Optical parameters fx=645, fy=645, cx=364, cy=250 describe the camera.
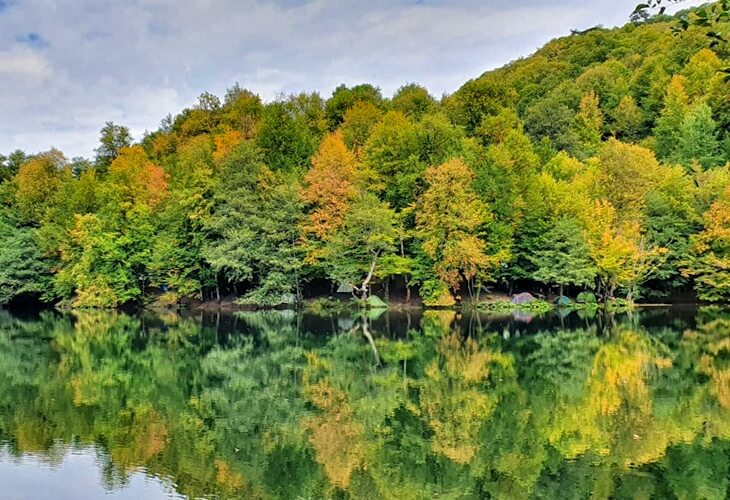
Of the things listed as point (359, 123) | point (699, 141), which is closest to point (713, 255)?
point (699, 141)

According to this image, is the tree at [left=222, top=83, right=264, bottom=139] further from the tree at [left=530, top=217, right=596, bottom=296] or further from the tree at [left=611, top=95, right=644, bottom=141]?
the tree at [left=611, top=95, right=644, bottom=141]

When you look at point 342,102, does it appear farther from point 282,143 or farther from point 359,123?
point 282,143

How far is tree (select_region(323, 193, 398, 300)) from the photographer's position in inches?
A: 1578

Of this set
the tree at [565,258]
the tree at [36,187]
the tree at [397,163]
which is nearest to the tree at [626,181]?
the tree at [565,258]

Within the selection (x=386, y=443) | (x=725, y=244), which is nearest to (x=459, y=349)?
(x=386, y=443)

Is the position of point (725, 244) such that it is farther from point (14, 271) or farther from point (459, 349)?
point (14, 271)

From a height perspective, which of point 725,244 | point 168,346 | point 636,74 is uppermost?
point 636,74

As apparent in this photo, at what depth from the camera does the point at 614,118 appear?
2635 inches

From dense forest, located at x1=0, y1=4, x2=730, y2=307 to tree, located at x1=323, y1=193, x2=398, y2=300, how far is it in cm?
9

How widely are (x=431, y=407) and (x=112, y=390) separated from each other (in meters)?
8.93

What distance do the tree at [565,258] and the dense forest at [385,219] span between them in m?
0.12

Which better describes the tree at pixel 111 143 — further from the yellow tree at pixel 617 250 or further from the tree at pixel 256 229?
the yellow tree at pixel 617 250

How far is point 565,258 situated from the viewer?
3884cm

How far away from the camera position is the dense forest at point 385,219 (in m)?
39.6
